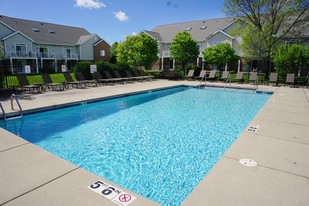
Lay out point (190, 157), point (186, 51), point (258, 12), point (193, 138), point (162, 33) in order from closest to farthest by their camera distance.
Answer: point (190, 157) → point (193, 138) → point (258, 12) → point (186, 51) → point (162, 33)

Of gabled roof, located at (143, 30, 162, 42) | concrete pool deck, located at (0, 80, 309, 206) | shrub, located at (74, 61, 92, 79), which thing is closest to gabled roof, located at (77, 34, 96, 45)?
gabled roof, located at (143, 30, 162, 42)

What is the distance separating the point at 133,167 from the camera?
4.36m

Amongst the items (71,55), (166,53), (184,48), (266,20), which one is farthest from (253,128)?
(71,55)

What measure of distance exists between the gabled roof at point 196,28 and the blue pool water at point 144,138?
23.7 m

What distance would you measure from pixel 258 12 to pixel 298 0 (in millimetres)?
3061

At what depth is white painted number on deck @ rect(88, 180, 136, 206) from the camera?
99.0 inches

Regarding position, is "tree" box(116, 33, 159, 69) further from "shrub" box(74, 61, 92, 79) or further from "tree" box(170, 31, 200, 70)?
"shrub" box(74, 61, 92, 79)

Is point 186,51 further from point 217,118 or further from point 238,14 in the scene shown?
point 217,118

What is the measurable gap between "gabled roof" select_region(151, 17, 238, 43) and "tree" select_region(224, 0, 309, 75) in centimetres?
1018

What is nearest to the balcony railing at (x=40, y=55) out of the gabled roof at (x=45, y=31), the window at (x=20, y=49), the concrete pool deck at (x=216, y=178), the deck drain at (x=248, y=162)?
the window at (x=20, y=49)

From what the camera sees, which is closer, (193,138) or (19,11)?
(193,138)

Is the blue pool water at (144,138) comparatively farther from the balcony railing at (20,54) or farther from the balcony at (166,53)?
the balcony at (166,53)

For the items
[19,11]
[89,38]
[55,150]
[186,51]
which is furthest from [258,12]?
[19,11]

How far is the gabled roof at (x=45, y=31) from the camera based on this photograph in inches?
1144
